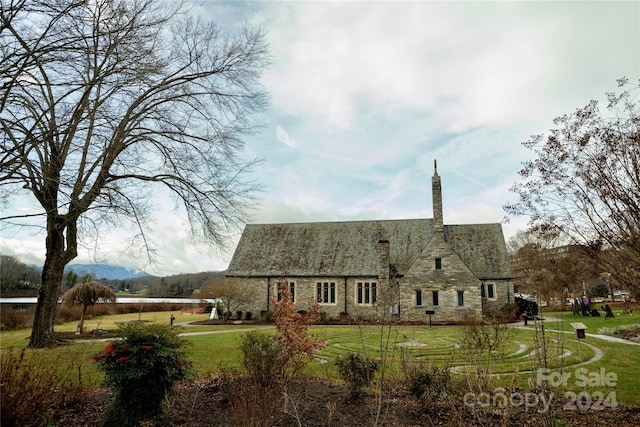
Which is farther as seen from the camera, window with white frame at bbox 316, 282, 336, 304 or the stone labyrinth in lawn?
window with white frame at bbox 316, 282, 336, 304

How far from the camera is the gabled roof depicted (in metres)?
29.9

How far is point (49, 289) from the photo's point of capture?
46.1ft

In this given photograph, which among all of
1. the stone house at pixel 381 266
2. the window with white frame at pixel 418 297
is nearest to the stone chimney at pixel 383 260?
the stone house at pixel 381 266

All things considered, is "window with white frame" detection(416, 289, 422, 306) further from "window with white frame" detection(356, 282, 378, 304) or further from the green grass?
the green grass

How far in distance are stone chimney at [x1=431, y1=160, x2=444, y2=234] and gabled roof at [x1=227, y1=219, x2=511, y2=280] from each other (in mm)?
1450

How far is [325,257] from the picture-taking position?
103 feet

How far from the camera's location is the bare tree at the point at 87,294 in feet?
64.9

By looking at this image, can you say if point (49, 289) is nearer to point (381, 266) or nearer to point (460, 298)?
point (381, 266)

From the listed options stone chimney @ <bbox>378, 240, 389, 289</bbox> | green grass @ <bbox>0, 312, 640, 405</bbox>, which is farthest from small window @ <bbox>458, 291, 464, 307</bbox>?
green grass @ <bbox>0, 312, 640, 405</bbox>

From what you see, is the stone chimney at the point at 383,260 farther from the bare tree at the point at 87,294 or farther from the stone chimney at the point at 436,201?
the bare tree at the point at 87,294

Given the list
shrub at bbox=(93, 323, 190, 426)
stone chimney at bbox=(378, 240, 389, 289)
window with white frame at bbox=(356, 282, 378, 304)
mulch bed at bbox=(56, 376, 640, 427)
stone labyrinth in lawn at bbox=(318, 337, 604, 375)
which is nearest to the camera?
shrub at bbox=(93, 323, 190, 426)

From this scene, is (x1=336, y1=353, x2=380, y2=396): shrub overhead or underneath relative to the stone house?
underneath

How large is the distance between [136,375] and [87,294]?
16980 mm

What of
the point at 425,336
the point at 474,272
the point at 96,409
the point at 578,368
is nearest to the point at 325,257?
the point at 474,272
